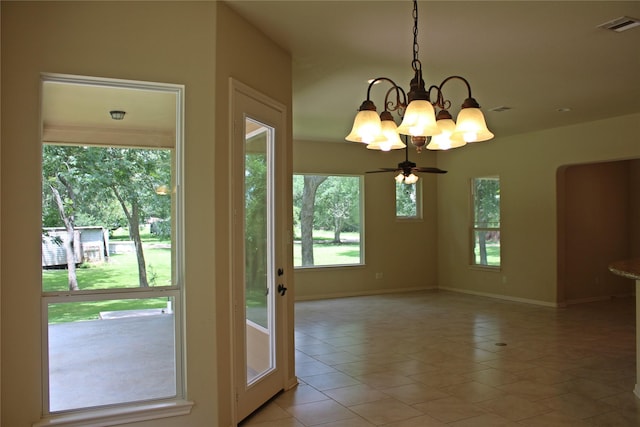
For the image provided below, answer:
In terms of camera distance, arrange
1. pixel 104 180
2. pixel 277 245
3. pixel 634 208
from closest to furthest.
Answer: pixel 104 180 < pixel 277 245 < pixel 634 208

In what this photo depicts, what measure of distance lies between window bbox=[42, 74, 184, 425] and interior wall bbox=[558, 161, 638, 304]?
21.7 ft

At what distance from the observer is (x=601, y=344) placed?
566 cm

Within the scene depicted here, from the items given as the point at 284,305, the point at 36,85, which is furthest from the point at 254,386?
the point at 36,85

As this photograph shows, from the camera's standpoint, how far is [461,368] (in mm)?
4777

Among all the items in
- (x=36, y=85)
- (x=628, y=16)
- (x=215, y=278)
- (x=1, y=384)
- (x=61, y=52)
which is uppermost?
(x=628, y=16)

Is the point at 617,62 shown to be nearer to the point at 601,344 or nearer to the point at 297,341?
the point at 601,344

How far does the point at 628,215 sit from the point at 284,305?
747cm

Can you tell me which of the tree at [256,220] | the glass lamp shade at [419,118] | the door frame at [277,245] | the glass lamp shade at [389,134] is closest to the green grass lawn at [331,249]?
the door frame at [277,245]

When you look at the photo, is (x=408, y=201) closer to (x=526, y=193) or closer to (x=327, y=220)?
(x=327, y=220)

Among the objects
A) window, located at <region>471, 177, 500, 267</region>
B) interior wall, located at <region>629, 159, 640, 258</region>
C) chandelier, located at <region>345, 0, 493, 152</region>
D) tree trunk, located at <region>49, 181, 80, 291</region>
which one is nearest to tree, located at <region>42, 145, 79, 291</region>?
tree trunk, located at <region>49, 181, 80, 291</region>

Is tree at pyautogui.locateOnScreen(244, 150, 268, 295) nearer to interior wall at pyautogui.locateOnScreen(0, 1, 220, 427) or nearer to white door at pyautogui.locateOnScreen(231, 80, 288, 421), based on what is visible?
white door at pyautogui.locateOnScreen(231, 80, 288, 421)

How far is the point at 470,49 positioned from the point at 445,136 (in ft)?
6.75

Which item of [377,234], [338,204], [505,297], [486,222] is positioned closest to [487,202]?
[486,222]

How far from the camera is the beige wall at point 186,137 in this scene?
285cm
